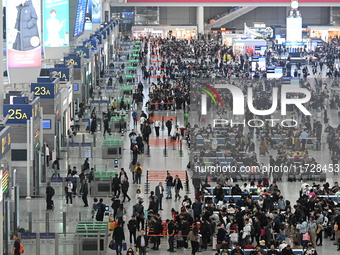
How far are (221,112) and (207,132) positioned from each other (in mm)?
6713

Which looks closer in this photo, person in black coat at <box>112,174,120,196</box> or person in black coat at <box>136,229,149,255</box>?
person in black coat at <box>136,229,149,255</box>

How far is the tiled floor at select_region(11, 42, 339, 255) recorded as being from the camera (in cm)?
2399

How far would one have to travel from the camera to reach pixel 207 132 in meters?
38.5

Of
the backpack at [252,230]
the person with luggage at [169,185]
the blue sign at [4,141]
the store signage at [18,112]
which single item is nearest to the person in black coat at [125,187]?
the person with luggage at [169,185]

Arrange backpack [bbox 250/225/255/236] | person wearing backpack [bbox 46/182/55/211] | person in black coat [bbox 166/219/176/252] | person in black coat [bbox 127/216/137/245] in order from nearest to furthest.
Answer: backpack [bbox 250/225/255/236] → person in black coat [bbox 166/219/176/252] → person in black coat [bbox 127/216/137/245] → person wearing backpack [bbox 46/182/55/211]

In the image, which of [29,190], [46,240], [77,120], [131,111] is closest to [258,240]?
[46,240]

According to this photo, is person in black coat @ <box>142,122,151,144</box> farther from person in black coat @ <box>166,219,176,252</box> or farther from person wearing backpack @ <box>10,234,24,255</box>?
person wearing backpack @ <box>10,234,24,255</box>

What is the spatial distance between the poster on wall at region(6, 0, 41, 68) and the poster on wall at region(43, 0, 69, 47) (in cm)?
638

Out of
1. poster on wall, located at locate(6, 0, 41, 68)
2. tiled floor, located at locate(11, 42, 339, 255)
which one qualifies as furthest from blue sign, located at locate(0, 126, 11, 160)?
Answer: poster on wall, located at locate(6, 0, 41, 68)

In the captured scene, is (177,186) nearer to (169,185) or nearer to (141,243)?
(169,185)

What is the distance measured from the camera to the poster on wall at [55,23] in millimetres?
43559

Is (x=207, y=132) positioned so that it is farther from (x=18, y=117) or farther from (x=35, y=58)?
(x=18, y=117)

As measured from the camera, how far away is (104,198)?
30.8 meters

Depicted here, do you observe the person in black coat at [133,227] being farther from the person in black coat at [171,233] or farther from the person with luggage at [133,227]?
the person in black coat at [171,233]
